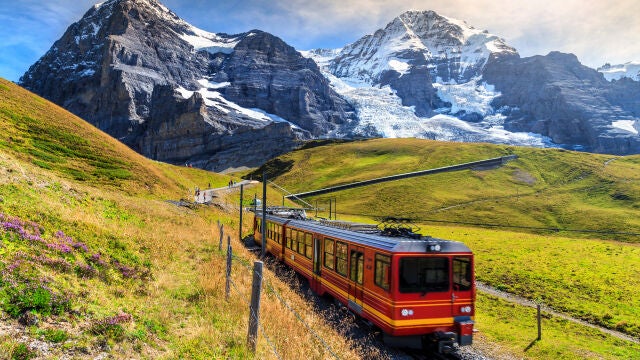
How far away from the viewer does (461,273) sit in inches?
558

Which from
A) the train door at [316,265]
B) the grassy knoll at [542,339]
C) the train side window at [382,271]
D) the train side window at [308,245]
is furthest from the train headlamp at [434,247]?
the train side window at [308,245]

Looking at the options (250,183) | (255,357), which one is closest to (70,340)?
(255,357)

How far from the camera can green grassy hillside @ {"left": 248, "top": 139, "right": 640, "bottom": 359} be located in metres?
21.0

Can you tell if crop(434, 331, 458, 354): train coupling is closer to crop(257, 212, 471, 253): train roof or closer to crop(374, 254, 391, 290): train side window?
crop(374, 254, 391, 290): train side window

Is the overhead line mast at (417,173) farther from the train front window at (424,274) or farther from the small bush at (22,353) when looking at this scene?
the small bush at (22,353)

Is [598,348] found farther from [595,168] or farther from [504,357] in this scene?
[595,168]

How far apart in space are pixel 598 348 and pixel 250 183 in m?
90.0

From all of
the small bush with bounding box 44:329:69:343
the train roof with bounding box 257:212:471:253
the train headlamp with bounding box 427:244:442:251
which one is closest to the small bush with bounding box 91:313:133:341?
the small bush with bounding box 44:329:69:343

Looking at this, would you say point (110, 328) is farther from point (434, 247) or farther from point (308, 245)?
point (308, 245)

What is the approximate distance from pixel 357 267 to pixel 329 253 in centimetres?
301

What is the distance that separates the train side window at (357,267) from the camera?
15227mm

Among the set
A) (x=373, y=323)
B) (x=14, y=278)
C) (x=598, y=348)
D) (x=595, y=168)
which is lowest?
(x=598, y=348)

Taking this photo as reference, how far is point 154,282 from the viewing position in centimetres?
1308

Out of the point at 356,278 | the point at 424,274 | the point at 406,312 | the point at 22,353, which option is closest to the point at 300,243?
the point at 356,278
